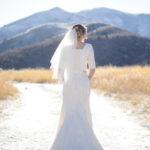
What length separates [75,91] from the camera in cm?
438

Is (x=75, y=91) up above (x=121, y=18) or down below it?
below

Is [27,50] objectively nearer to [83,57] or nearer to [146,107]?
[146,107]

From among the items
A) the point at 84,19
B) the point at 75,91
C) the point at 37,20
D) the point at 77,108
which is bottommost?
the point at 77,108

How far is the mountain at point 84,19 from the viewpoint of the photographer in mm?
151600

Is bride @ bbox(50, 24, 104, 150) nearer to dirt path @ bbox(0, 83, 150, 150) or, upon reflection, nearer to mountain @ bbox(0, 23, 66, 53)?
dirt path @ bbox(0, 83, 150, 150)

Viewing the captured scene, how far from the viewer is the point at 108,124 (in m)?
6.99

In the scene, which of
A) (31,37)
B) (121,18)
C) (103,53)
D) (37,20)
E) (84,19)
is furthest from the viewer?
(121,18)

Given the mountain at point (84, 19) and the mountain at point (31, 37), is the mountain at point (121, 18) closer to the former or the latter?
the mountain at point (84, 19)

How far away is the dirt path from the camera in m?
5.20

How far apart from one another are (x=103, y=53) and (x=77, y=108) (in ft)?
178

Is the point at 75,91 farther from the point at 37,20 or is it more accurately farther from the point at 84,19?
the point at 37,20

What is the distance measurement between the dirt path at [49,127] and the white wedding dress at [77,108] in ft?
2.63

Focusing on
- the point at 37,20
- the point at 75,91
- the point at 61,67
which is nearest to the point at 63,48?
the point at 61,67

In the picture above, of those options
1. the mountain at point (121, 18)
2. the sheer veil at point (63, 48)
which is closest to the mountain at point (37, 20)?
the mountain at point (121, 18)
